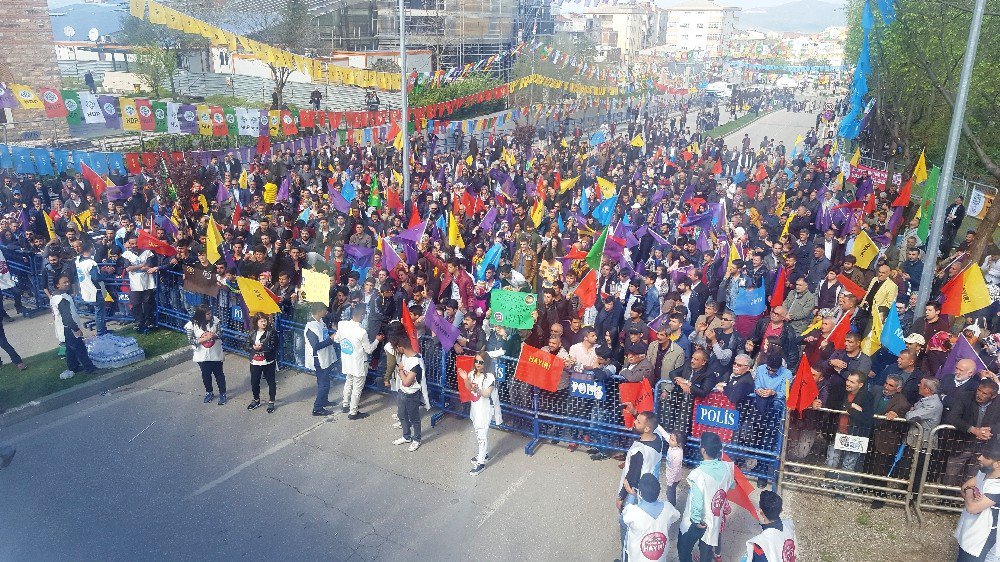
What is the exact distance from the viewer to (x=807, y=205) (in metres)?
15.8

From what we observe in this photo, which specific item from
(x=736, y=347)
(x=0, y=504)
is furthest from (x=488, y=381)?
(x=0, y=504)

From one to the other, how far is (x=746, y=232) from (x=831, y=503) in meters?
7.18

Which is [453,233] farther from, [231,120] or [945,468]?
[231,120]

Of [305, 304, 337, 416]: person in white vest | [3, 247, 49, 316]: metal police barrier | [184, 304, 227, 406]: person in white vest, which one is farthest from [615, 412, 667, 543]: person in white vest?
[3, 247, 49, 316]: metal police barrier

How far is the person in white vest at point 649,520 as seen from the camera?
16.8ft

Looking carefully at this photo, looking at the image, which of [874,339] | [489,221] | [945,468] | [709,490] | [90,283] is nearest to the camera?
[709,490]

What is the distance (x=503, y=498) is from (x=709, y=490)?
255 cm

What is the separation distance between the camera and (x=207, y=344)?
8953 mm

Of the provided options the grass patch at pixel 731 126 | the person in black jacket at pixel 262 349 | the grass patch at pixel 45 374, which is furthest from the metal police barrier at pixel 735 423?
the grass patch at pixel 731 126

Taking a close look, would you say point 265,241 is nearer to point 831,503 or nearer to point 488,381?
point 488,381

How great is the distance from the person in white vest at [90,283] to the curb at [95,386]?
4.37ft

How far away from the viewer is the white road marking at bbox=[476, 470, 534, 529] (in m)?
7.11

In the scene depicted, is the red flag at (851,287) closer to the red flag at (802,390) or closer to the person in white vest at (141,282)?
the red flag at (802,390)

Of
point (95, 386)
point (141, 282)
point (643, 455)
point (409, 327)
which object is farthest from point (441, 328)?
point (141, 282)
